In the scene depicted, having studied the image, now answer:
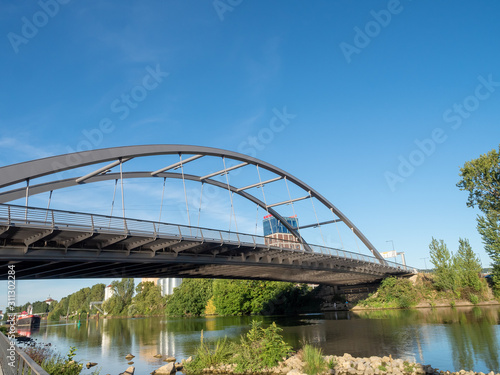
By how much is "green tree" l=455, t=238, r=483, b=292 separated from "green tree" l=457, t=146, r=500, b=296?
2833mm

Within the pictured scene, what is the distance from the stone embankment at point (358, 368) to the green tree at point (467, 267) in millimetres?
40313

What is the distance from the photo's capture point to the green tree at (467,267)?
1796 inches

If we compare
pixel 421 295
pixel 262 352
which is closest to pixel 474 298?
pixel 421 295

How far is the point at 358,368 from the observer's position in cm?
1300

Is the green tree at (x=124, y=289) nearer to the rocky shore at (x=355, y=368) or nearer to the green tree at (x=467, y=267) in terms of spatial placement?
the green tree at (x=467, y=267)

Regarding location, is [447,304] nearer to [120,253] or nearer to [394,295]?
[394,295]

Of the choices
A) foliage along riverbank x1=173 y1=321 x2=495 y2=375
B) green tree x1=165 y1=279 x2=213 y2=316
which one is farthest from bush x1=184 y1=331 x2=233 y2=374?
green tree x1=165 y1=279 x2=213 y2=316

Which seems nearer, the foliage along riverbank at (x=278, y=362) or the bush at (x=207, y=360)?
the foliage along riverbank at (x=278, y=362)

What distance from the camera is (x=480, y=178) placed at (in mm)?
41531

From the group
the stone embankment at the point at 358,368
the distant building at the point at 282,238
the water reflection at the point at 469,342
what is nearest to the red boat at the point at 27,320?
the distant building at the point at 282,238

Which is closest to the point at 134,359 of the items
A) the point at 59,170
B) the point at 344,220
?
the point at 59,170

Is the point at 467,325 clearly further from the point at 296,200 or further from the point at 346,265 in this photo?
the point at 296,200

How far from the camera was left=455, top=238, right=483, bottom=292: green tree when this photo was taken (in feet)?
150

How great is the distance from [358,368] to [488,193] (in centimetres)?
3833
